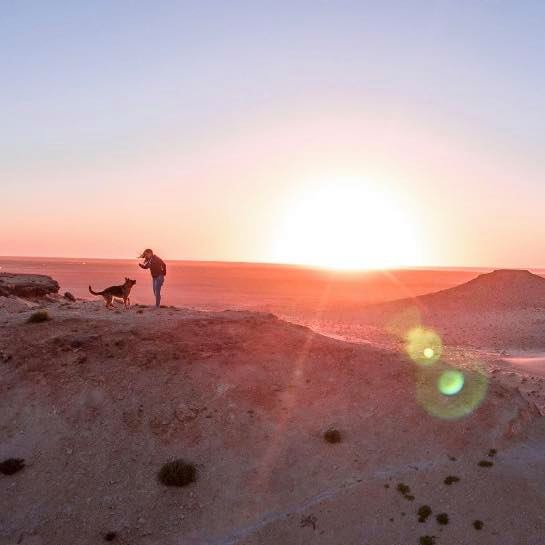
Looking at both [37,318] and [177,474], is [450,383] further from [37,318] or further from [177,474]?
[37,318]

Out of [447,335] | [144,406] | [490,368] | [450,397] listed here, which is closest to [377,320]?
[447,335]

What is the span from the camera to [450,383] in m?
24.8

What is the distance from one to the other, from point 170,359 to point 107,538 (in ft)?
27.7

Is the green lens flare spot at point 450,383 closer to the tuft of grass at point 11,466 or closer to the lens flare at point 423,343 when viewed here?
the lens flare at point 423,343

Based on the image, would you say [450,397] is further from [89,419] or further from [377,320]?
[377,320]

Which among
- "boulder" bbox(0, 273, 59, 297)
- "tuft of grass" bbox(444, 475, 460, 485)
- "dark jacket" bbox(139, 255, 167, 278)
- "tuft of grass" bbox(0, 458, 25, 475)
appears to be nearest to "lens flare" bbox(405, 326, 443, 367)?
"tuft of grass" bbox(444, 475, 460, 485)

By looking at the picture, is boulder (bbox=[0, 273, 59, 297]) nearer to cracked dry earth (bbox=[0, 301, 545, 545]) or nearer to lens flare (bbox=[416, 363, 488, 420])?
cracked dry earth (bbox=[0, 301, 545, 545])

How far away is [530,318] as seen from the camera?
53.3 m

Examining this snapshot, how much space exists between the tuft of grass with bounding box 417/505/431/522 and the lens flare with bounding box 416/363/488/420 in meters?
5.16

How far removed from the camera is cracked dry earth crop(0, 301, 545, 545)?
17547 millimetres

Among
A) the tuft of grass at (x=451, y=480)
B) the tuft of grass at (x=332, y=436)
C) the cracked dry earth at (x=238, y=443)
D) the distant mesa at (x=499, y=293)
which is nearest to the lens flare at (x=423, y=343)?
the distant mesa at (x=499, y=293)

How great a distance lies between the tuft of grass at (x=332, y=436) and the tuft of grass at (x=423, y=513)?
403cm

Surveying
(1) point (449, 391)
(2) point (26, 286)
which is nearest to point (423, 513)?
(1) point (449, 391)

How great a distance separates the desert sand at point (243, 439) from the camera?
17.6 m
